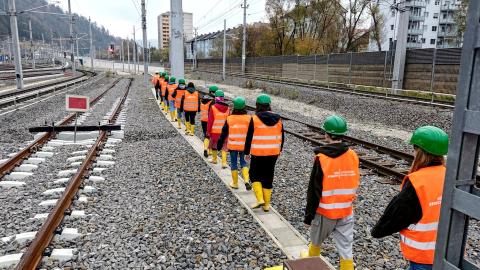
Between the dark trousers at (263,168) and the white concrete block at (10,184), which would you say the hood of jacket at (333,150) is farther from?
the white concrete block at (10,184)

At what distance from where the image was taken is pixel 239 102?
6508 millimetres

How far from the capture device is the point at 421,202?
2691 millimetres

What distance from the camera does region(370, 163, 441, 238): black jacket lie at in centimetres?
270

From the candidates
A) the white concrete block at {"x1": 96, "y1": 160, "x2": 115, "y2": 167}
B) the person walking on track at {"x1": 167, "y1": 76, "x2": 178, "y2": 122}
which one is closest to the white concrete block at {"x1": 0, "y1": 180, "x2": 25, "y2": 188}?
the white concrete block at {"x1": 96, "y1": 160, "x2": 115, "y2": 167}

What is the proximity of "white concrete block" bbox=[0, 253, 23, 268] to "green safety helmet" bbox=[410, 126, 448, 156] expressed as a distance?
427 centimetres

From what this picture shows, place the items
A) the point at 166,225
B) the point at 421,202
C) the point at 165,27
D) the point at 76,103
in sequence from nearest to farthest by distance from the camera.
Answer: the point at 421,202, the point at 166,225, the point at 76,103, the point at 165,27

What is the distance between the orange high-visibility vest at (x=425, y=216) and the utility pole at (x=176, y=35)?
17.0 metres

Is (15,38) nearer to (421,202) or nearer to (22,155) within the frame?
(22,155)

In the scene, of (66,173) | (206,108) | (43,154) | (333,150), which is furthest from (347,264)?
(43,154)

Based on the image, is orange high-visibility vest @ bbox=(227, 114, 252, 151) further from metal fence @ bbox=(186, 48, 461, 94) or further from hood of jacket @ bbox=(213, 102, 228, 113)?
metal fence @ bbox=(186, 48, 461, 94)

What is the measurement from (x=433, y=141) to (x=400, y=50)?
900 inches

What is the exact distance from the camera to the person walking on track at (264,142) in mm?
5568

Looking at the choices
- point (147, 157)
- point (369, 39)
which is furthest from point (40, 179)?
point (369, 39)

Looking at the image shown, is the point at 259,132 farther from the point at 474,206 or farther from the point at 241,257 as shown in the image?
the point at 474,206
